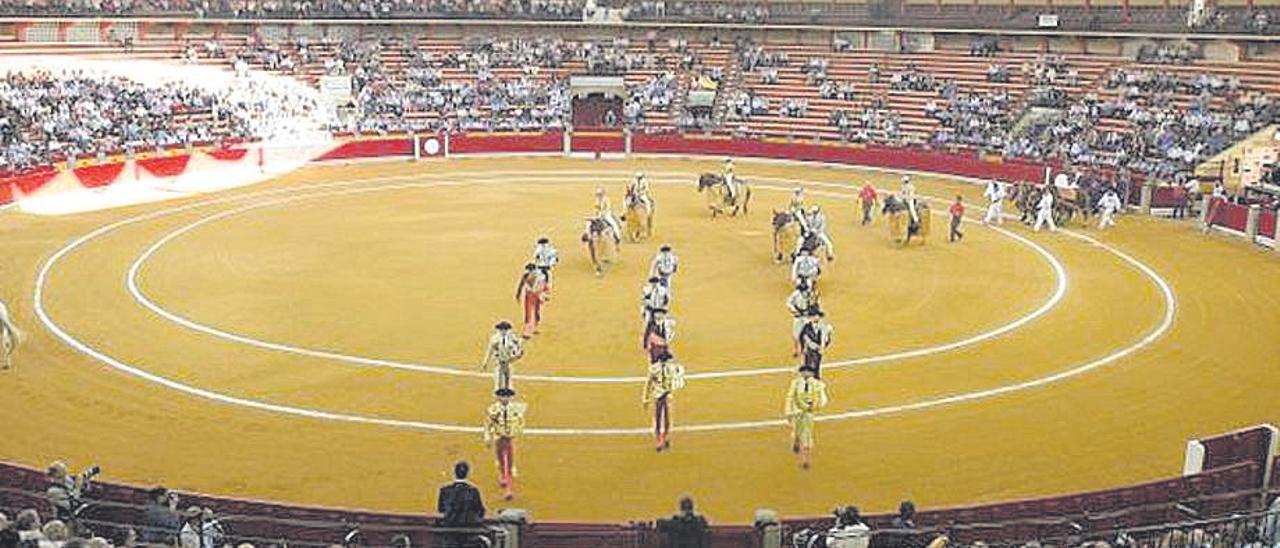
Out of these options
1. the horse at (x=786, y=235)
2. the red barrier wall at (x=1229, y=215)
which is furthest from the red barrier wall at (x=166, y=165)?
the red barrier wall at (x=1229, y=215)

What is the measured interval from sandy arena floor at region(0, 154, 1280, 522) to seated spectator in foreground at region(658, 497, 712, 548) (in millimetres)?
2886

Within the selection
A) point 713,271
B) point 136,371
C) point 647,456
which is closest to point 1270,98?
point 713,271

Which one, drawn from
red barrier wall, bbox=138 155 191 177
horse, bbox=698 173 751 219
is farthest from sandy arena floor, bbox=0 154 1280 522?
red barrier wall, bbox=138 155 191 177

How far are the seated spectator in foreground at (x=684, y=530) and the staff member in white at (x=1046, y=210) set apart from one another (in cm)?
2396

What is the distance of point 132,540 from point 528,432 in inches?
284

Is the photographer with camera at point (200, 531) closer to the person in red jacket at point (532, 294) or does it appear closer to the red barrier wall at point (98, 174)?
the person in red jacket at point (532, 294)

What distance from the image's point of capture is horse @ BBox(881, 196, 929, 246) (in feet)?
99.7

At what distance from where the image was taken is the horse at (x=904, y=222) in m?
30.4

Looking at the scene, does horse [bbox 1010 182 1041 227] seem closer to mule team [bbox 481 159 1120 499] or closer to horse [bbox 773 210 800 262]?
mule team [bbox 481 159 1120 499]

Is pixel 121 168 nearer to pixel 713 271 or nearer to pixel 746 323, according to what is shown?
pixel 713 271

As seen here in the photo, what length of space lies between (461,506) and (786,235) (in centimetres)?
1682

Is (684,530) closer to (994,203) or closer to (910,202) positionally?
(910,202)

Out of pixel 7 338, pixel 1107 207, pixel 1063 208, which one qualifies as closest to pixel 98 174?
pixel 7 338

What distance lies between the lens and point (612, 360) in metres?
20.6
